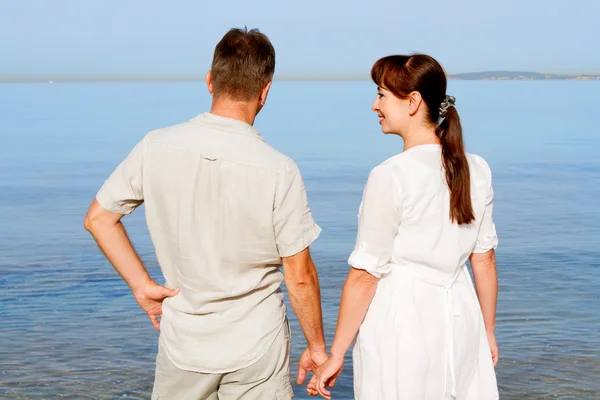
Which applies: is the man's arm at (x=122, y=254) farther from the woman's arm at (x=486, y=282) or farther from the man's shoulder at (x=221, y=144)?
the woman's arm at (x=486, y=282)

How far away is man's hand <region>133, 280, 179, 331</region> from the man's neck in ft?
2.00

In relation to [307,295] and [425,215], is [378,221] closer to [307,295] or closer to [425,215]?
[425,215]

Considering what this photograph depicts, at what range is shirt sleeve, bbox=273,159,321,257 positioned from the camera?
291 cm

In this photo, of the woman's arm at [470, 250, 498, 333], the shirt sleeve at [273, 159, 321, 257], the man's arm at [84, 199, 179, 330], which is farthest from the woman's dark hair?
the man's arm at [84, 199, 179, 330]

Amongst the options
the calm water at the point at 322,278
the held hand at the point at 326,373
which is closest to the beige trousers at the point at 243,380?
the held hand at the point at 326,373

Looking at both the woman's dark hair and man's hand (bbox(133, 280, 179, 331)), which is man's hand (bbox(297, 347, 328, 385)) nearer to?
man's hand (bbox(133, 280, 179, 331))

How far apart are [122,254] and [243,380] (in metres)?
0.59

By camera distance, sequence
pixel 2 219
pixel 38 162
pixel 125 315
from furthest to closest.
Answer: pixel 38 162
pixel 2 219
pixel 125 315

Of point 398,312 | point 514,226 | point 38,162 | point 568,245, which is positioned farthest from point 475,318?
point 38,162

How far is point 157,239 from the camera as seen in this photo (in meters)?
3.06

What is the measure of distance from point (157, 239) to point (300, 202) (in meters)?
0.50

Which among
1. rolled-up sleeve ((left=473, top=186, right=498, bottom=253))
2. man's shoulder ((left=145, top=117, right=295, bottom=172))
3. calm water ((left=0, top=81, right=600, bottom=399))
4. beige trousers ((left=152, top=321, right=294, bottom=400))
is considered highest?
man's shoulder ((left=145, top=117, right=295, bottom=172))

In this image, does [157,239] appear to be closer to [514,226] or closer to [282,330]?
[282,330]

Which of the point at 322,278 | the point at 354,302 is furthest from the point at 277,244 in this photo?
the point at 322,278
